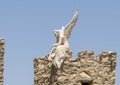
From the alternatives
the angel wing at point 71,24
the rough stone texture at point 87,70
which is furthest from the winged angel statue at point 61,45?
the rough stone texture at point 87,70

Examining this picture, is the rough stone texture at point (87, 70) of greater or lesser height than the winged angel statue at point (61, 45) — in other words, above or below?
below

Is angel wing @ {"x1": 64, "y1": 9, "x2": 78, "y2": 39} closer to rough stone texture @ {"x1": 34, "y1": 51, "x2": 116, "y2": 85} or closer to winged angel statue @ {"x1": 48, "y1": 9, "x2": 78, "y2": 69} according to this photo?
winged angel statue @ {"x1": 48, "y1": 9, "x2": 78, "y2": 69}

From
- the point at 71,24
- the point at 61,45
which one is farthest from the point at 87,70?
the point at 71,24

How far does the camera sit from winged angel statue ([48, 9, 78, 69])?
32922mm

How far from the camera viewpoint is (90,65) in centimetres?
3294

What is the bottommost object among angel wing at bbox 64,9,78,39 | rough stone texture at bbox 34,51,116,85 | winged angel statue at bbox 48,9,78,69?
rough stone texture at bbox 34,51,116,85

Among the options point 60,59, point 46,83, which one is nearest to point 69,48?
point 60,59

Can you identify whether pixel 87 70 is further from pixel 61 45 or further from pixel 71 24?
pixel 71 24

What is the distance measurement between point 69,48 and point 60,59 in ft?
1.85

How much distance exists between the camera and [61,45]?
109 ft

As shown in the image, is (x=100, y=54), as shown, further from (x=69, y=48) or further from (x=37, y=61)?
(x=37, y=61)

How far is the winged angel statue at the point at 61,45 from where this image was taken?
3292cm

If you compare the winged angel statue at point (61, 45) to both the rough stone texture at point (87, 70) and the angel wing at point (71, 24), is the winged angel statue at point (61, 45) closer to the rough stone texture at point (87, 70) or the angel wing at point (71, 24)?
the angel wing at point (71, 24)

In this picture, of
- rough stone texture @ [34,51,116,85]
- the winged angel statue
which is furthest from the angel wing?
rough stone texture @ [34,51,116,85]
